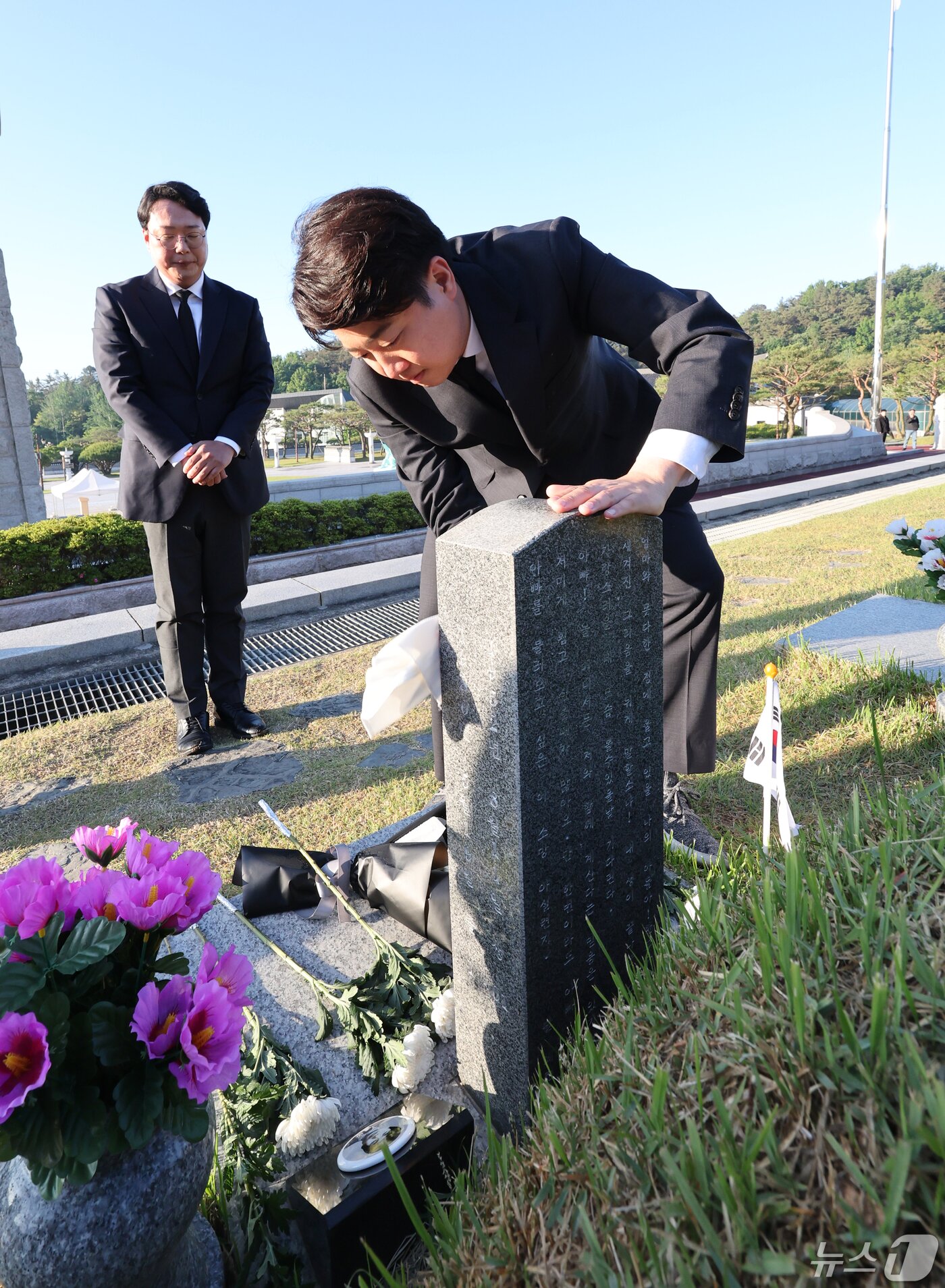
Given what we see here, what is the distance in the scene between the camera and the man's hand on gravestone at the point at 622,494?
4.98 feet

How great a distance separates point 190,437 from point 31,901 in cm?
303

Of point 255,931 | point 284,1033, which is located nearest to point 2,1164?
point 284,1033

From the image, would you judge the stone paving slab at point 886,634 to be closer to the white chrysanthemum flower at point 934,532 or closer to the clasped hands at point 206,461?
the white chrysanthemum flower at point 934,532

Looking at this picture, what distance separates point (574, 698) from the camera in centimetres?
158

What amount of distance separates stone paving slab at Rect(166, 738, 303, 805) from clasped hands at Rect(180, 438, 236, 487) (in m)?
1.19

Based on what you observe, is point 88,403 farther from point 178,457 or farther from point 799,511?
point 178,457

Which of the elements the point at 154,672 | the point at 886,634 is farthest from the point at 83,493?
the point at 886,634

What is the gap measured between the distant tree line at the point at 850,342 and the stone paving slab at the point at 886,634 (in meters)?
22.7

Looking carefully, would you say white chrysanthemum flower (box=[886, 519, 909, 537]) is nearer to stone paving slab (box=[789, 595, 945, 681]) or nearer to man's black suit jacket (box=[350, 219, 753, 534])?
stone paving slab (box=[789, 595, 945, 681])

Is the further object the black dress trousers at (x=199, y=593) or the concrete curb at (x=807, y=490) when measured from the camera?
the concrete curb at (x=807, y=490)

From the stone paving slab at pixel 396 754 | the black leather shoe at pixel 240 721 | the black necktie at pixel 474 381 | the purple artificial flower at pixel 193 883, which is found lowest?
the stone paving slab at pixel 396 754

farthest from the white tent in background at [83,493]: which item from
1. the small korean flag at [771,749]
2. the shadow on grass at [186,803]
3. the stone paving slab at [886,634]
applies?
the small korean flag at [771,749]

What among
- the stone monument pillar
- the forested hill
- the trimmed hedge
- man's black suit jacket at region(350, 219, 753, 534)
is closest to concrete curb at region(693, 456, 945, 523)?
the trimmed hedge

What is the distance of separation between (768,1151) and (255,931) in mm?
1667
